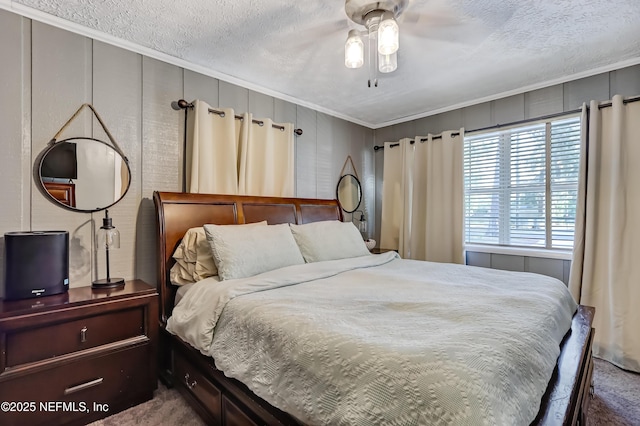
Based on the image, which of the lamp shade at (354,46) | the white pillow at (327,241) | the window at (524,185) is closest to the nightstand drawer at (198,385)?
the white pillow at (327,241)

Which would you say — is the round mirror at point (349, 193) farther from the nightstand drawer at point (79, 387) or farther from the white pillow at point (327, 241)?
the nightstand drawer at point (79, 387)

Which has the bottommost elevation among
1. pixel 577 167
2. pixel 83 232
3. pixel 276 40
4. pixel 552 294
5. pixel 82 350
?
pixel 82 350

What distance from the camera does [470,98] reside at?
3369mm

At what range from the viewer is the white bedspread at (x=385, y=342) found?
879mm

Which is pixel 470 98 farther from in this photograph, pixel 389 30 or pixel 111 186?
pixel 111 186

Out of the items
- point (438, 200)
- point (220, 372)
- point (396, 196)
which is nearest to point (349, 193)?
point (396, 196)

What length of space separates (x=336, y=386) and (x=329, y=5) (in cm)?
197

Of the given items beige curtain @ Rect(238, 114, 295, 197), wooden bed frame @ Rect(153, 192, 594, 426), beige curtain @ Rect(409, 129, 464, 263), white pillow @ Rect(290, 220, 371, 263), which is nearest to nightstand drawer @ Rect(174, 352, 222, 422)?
wooden bed frame @ Rect(153, 192, 594, 426)

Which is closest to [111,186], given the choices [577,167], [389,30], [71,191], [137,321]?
[71,191]

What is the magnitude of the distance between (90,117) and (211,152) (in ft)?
2.70

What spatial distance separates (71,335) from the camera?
1684 millimetres

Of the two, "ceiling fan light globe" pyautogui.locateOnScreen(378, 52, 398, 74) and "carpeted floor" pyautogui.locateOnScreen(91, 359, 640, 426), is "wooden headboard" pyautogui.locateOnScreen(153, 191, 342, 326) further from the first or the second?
"ceiling fan light globe" pyautogui.locateOnScreen(378, 52, 398, 74)

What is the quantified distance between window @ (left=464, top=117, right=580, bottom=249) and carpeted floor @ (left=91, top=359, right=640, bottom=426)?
1192mm

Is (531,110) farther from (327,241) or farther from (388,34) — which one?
(327,241)
